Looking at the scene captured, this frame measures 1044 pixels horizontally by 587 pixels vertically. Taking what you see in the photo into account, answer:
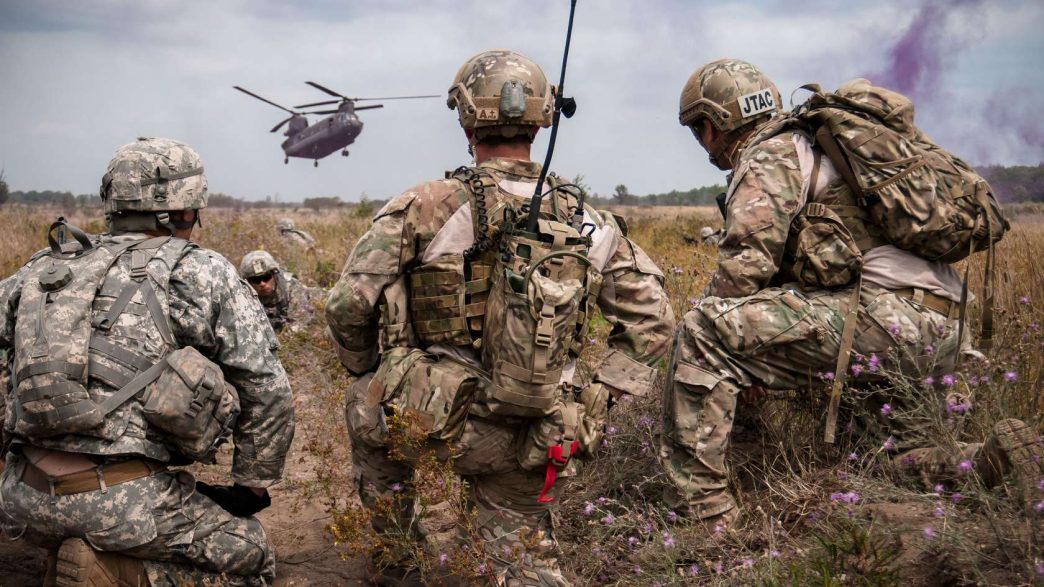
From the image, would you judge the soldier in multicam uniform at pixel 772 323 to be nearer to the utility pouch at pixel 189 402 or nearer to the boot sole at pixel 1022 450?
the boot sole at pixel 1022 450

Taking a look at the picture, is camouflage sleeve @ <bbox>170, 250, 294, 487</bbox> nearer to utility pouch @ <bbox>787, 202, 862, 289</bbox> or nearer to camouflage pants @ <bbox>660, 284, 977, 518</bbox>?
camouflage pants @ <bbox>660, 284, 977, 518</bbox>

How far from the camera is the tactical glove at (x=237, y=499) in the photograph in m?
3.90

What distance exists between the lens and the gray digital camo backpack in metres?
3.25

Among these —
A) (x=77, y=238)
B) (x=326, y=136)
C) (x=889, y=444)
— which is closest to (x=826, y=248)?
(x=889, y=444)

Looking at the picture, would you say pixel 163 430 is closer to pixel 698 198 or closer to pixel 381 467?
pixel 381 467

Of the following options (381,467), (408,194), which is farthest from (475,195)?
(381,467)

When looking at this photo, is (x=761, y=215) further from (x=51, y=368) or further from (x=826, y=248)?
(x=51, y=368)

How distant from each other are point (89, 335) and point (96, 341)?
49 mm

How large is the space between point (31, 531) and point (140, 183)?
1.48 m

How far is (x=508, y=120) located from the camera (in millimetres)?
3465

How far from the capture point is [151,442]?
3.50 metres

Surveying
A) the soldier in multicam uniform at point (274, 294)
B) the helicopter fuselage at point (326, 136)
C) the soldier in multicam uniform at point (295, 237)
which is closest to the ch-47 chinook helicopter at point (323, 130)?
the helicopter fuselage at point (326, 136)

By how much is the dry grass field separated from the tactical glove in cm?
33

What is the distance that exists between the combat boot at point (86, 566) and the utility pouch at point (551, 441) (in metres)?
1.69
